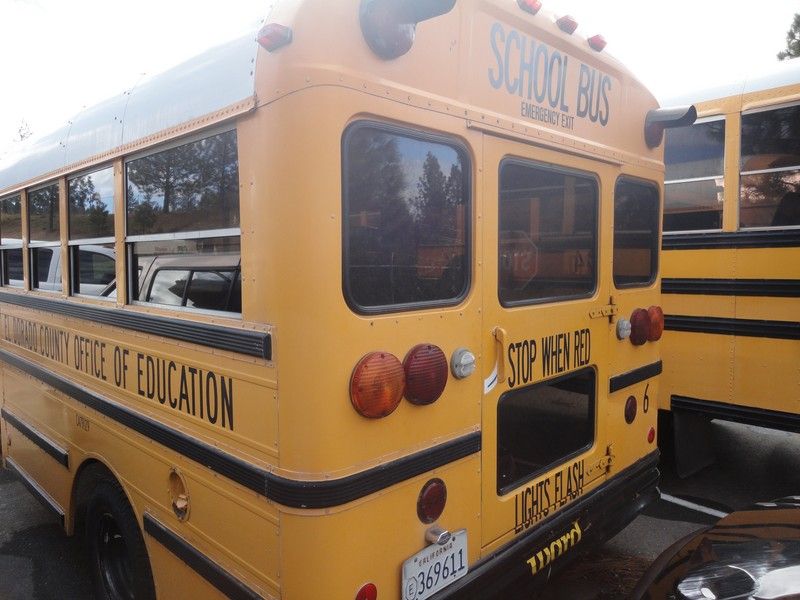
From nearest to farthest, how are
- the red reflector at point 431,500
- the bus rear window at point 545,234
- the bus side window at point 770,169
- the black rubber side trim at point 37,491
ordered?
the red reflector at point 431,500 → the bus rear window at point 545,234 → the black rubber side trim at point 37,491 → the bus side window at point 770,169

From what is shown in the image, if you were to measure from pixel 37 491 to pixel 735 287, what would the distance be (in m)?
4.53

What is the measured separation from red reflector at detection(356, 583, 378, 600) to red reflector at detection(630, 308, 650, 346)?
6.00 feet

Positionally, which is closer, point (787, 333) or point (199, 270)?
point (199, 270)

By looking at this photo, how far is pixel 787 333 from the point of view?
3783 mm

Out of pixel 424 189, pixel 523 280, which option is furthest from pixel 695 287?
pixel 424 189

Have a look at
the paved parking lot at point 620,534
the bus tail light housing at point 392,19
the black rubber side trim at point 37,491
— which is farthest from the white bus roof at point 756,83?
the black rubber side trim at point 37,491

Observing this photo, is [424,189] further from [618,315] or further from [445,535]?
[618,315]

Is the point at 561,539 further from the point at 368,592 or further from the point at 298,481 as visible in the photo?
the point at 298,481

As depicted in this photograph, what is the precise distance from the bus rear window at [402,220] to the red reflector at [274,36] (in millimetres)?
293

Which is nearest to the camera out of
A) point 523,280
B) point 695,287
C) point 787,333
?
point 523,280

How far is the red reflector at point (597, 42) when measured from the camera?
257 centimetres

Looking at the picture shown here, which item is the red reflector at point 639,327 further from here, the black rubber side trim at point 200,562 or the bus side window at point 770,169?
Answer: the black rubber side trim at point 200,562

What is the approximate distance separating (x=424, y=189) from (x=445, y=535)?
3.76 ft

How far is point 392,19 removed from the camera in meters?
1.70
